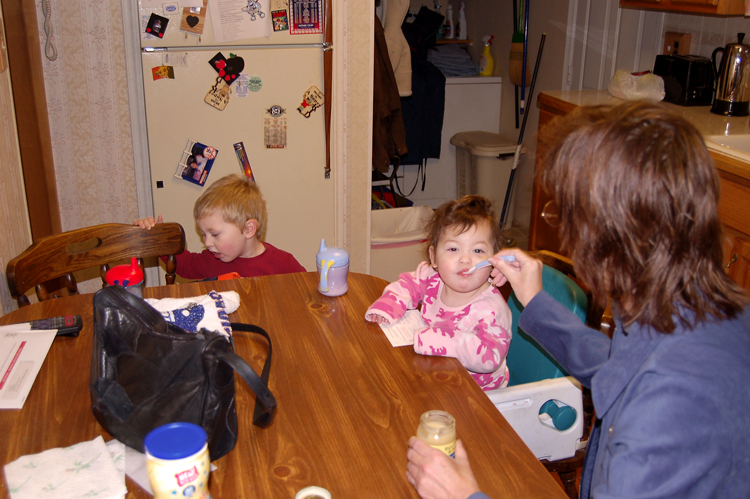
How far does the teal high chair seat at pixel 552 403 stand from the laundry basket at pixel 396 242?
1650 millimetres

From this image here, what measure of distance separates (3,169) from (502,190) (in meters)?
3.30

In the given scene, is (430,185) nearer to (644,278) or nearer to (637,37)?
(637,37)

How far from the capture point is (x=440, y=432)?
0.95 metres

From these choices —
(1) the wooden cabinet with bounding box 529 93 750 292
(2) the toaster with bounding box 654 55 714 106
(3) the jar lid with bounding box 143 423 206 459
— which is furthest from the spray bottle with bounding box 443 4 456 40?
(3) the jar lid with bounding box 143 423 206 459

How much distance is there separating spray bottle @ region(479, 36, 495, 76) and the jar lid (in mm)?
4360

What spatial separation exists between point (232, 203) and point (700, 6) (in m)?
2.19

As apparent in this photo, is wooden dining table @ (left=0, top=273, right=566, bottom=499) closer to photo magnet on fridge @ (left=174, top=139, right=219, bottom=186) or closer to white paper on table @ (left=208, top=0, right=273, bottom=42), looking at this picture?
photo magnet on fridge @ (left=174, top=139, right=219, bottom=186)

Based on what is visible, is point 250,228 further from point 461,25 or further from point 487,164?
point 461,25

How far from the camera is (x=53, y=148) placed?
275cm

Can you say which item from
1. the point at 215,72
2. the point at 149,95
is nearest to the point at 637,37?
the point at 215,72

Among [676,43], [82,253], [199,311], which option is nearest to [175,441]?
[199,311]

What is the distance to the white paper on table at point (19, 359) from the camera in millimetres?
1144

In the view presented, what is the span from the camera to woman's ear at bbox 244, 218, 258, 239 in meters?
2.06

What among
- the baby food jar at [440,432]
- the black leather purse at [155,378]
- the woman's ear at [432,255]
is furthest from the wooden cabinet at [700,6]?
the black leather purse at [155,378]
